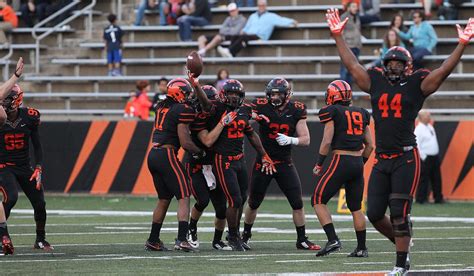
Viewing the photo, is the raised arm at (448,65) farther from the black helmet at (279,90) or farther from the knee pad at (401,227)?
the black helmet at (279,90)

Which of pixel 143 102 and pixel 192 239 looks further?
pixel 143 102

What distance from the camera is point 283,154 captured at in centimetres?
1436

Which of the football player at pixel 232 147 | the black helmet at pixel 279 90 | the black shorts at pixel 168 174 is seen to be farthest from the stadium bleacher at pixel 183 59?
the black shorts at pixel 168 174

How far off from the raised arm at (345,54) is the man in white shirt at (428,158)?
10918 mm

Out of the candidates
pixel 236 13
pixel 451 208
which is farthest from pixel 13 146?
pixel 236 13

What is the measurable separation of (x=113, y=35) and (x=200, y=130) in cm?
1345

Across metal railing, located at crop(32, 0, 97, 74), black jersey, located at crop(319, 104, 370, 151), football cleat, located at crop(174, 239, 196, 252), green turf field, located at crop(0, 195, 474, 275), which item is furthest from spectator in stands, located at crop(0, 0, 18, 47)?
black jersey, located at crop(319, 104, 370, 151)

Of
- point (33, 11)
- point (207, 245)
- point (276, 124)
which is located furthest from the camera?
point (33, 11)

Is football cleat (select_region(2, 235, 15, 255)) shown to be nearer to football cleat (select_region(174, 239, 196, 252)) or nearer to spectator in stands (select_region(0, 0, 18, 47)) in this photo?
football cleat (select_region(174, 239, 196, 252))

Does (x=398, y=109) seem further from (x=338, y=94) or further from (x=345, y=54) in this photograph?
(x=338, y=94)

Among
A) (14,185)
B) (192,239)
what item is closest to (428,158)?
(192,239)

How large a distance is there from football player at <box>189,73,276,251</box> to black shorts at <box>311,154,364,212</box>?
37.5 inches

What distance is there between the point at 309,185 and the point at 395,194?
11928 millimetres

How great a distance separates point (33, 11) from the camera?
29.7 m
